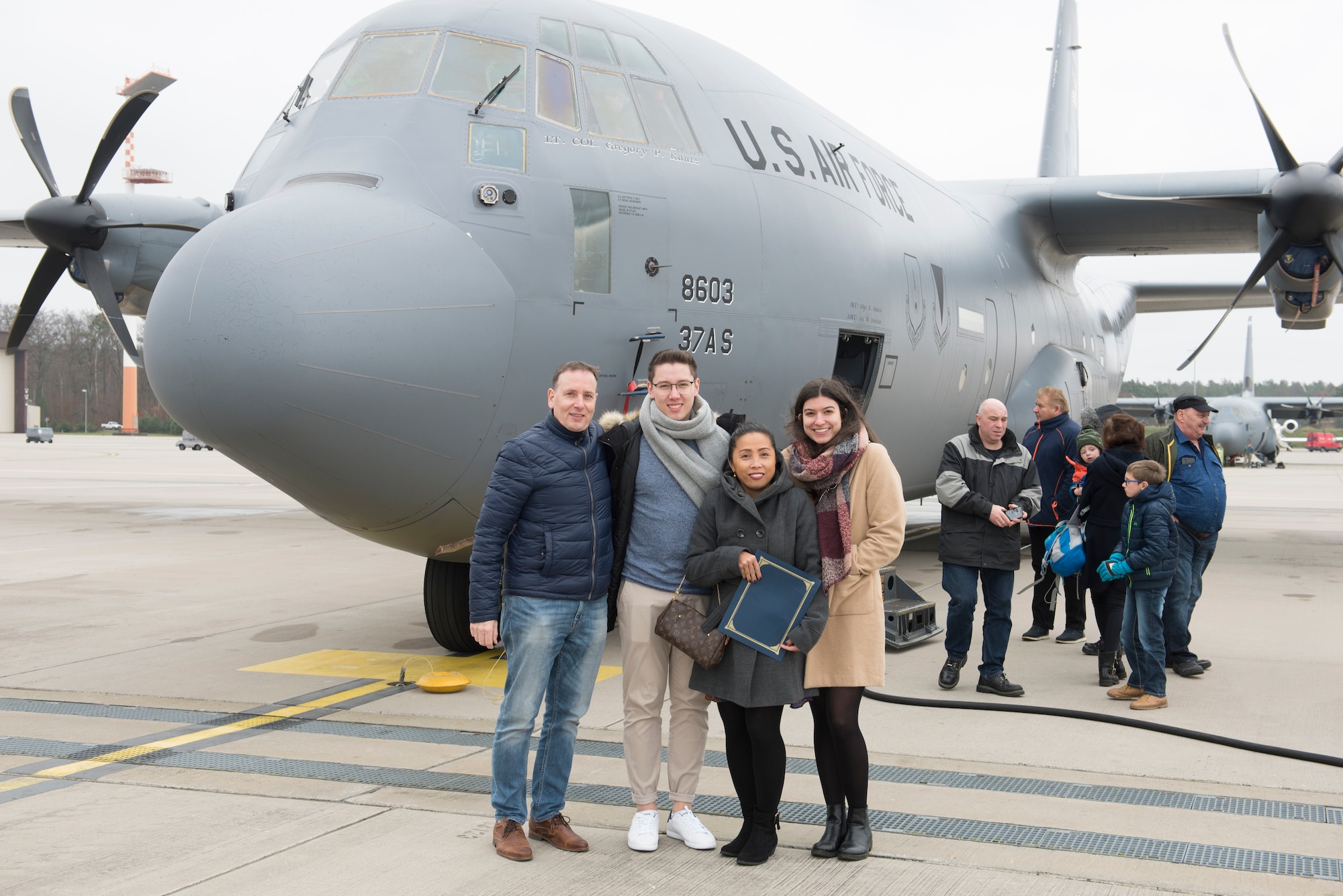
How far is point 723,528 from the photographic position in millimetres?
4051

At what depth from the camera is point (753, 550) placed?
13.1ft

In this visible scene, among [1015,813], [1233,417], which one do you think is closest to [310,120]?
[1015,813]

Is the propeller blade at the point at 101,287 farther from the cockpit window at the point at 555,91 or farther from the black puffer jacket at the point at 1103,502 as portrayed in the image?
the black puffer jacket at the point at 1103,502

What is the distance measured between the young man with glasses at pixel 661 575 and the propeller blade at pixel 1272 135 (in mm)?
9952

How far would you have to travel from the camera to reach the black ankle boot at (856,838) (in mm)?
3949

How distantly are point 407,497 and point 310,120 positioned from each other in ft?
8.12

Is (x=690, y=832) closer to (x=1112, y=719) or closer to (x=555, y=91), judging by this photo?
(x=1112, y=719)

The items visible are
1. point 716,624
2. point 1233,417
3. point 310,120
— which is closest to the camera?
point 716,624

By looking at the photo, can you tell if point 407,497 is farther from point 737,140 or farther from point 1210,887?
point 1210,887

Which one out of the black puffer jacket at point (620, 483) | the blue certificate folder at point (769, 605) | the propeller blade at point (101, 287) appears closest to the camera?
the blue certificate folder at point (769, 605)

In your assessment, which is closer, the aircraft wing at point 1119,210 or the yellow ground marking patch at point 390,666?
the yellow ground marking patch at point 390,666

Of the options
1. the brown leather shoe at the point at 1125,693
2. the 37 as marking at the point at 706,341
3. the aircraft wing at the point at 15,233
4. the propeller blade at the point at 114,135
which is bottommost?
the brown leather shoe at the point at 1125,693

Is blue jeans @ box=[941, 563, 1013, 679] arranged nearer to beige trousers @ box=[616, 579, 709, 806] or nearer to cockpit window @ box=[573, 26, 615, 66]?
beige trousers @ box=[616, 579, 709, 806]

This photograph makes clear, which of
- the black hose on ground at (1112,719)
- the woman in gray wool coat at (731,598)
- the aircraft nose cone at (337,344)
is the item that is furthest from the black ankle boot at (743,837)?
the aircraft nose cone at (337,344)
